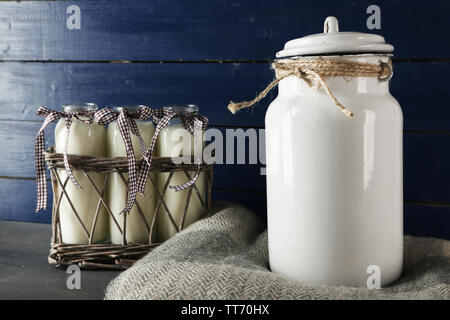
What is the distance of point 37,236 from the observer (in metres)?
1.16

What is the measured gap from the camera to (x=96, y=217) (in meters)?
0.91

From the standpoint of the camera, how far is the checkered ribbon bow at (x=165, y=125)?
2.86 ft

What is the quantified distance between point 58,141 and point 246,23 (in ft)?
1.52

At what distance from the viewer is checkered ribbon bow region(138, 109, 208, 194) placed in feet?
2.86

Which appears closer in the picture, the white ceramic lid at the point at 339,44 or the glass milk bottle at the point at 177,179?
the white ceramic lid at the point at 339,44

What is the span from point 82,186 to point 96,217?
7 cm

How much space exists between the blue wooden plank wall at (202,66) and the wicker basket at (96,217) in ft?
0.84

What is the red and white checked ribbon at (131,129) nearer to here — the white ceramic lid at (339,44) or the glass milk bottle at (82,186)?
the glass milk bottle at (82,186)

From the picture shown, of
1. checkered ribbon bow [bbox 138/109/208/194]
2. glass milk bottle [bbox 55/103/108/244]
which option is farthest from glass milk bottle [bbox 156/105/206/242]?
glass milk bottle [bbox 55/103/108/244]

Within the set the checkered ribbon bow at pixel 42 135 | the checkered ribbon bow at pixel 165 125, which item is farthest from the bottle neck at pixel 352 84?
the checkered ribbon bow at pixel 42 135

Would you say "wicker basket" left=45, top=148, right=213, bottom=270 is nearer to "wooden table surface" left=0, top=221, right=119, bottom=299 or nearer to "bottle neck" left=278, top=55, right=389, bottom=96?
"wooden table surface" left=0, top=221, right=119, bottom=299

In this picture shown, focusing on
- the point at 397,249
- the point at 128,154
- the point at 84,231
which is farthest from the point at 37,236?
the point at 397,249

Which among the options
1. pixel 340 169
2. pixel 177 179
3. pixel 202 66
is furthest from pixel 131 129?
pixel 340 169

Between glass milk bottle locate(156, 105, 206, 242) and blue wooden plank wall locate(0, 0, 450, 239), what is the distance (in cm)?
19
